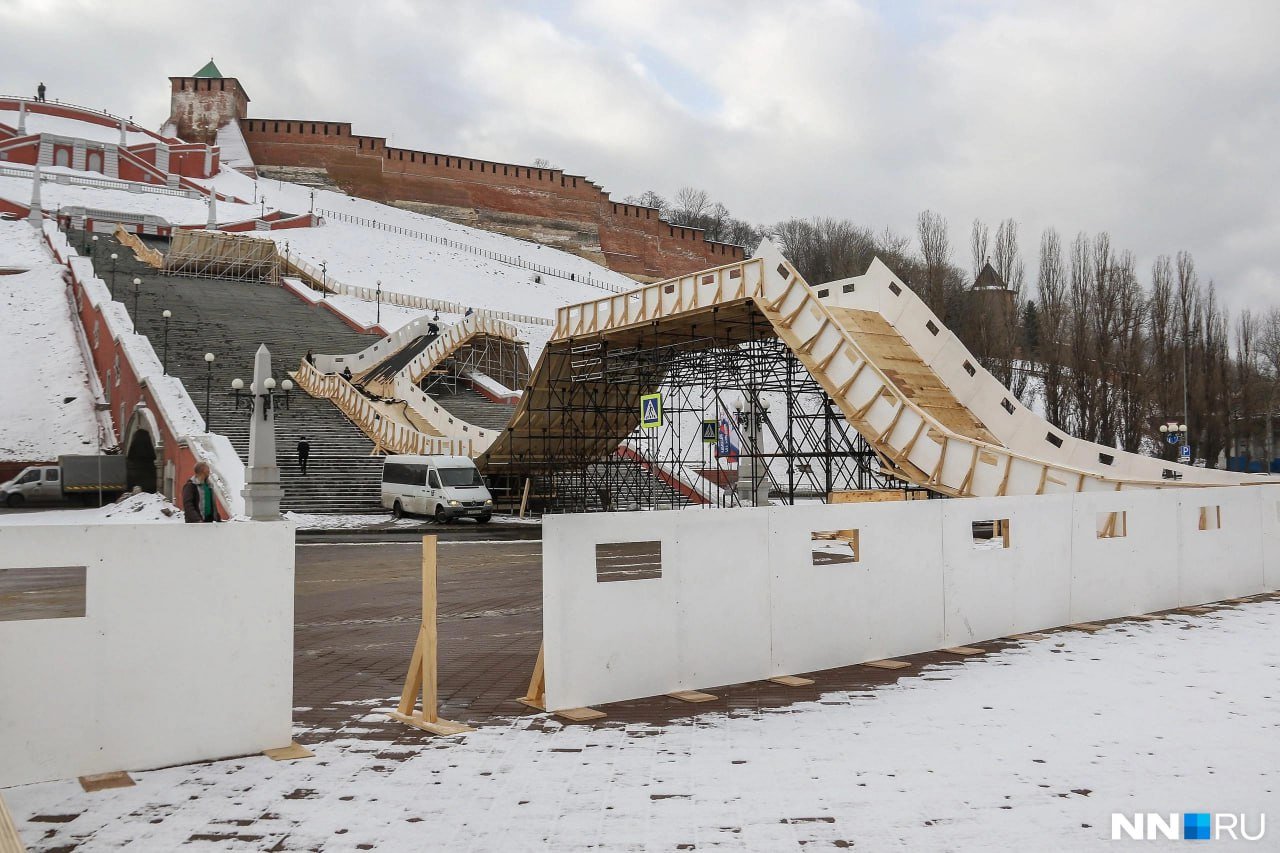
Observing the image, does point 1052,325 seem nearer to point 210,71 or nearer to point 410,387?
point 410,387

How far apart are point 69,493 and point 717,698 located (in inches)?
1119

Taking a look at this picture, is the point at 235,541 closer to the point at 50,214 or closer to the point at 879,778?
the point at 879,778

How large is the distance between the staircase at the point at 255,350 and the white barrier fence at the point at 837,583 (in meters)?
21.7

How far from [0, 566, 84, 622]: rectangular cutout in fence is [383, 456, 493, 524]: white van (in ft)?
32.1

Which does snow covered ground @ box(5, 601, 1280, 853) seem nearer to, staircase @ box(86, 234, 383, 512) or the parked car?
staircase @ box(86, 234, 383, 512)

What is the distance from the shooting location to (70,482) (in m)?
28.8

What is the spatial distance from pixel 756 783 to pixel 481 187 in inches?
3684

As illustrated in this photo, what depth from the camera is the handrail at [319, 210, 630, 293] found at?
266 feet

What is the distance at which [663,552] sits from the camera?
6922 millimetres

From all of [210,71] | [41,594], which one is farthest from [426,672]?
[210,71]

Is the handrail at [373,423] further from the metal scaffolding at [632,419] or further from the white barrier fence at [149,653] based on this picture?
the white barrier fence at [149,653]

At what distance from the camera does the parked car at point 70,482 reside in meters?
28.7

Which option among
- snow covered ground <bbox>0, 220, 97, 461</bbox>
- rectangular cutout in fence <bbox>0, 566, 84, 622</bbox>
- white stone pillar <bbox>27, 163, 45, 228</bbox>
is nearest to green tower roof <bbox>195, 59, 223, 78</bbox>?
white stone pillar <bbox>27, 163, 45, 228</bbox>

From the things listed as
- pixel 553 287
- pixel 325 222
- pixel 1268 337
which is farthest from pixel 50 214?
pixel 1268 337
